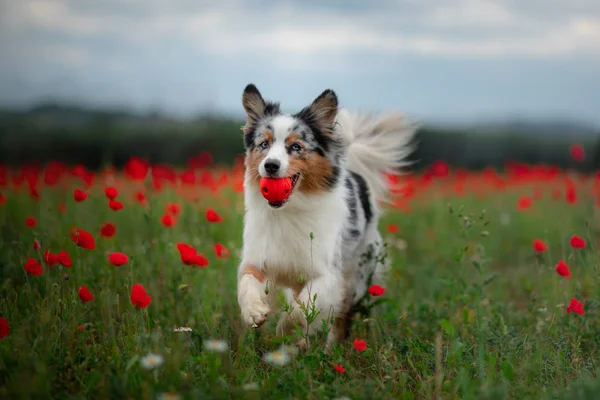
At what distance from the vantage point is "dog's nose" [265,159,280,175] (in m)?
4.14

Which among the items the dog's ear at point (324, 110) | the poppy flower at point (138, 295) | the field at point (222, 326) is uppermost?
the dog's ear at point (324, 110)

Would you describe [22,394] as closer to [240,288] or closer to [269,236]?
[240,288]

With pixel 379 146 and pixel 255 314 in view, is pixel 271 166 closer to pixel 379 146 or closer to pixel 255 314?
pixel 255 314

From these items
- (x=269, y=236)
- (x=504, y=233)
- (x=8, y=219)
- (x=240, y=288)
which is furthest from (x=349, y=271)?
(x=504, y=233)

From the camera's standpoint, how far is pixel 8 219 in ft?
22.0

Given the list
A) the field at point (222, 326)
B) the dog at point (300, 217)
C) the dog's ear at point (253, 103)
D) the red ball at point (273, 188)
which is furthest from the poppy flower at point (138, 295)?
the dog's ear at point (253, 103)

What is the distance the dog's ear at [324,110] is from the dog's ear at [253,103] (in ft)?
1.34

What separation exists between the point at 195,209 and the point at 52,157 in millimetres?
6874

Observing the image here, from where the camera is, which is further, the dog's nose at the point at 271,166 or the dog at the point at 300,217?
the dog at the point at 300,217

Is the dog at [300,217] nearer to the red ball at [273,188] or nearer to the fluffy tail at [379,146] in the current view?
the red ball at [273,188]

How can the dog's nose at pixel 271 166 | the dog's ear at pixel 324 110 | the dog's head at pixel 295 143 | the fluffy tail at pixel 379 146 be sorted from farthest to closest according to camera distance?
1. the fluffy tail at pixel 379 146
2. the dog's ear at pixel 324 110
3. the dog's head at pixel 295 143
4. the dog's nose at pixel 271 166

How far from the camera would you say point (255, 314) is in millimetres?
3941

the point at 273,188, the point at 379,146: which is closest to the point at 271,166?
the point at 273,188

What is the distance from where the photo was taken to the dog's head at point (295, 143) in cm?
436
